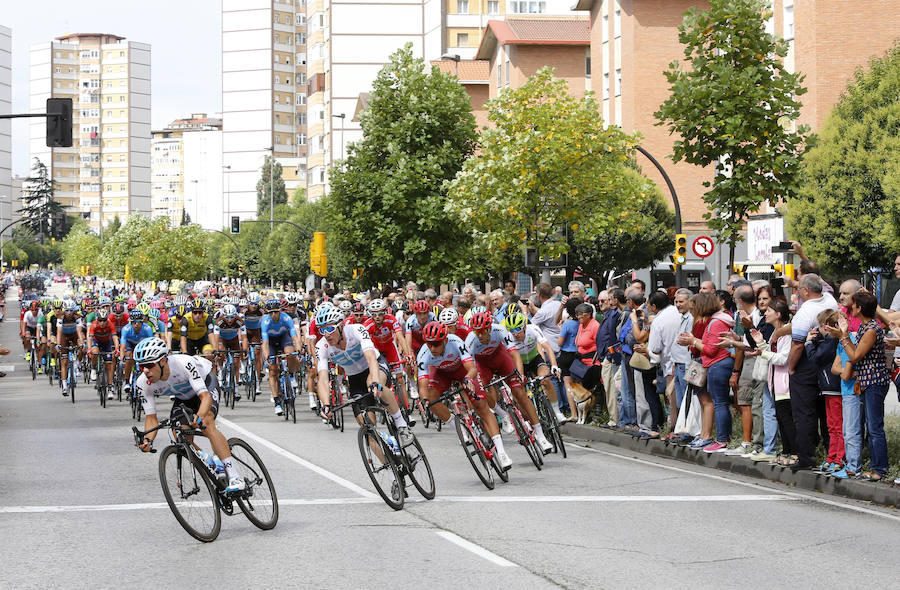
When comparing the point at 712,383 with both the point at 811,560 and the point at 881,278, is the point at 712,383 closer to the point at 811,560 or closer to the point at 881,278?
the point at 811,560

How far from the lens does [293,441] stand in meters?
16.1

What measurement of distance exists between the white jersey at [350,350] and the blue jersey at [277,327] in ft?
26.4

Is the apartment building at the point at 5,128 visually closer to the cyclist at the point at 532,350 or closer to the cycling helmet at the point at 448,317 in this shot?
the cyclist at the point at 532,350

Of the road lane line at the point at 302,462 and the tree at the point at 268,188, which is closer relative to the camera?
the road lane line at the point at 302,462

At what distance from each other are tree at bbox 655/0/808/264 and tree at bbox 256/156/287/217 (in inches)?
5414

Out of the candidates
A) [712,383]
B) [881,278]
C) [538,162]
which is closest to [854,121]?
[881,278]

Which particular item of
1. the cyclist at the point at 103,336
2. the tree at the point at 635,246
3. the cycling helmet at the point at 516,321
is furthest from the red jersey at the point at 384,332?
the tree at the point at 635,246

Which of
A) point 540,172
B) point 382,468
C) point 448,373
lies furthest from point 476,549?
point 540,172

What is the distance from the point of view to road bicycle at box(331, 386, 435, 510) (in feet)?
34.3

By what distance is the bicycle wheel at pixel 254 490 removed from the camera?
9.44 metres

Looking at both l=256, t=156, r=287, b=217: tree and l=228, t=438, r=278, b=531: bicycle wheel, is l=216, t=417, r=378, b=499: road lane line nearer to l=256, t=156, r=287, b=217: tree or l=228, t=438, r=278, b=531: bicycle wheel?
l=228, t=438, r=278, b=531: bicycle wheel

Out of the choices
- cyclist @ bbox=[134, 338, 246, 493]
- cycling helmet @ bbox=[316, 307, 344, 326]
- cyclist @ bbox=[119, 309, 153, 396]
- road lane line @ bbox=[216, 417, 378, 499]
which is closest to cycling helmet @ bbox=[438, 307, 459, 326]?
cycling helmet @ bbox=[316, 307, 344, 326]

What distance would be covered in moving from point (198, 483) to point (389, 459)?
1975mm

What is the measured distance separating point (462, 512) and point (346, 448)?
5.11m
